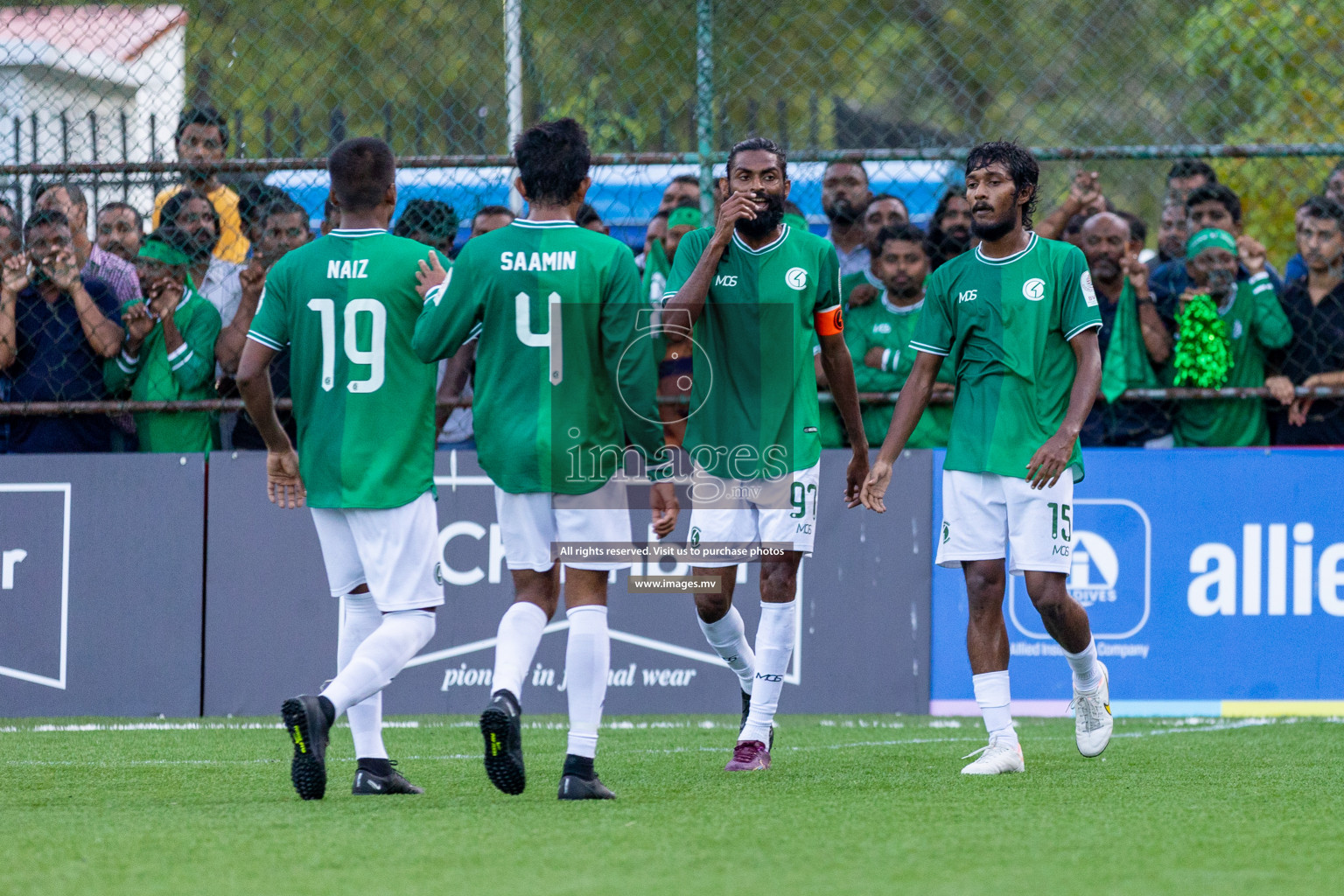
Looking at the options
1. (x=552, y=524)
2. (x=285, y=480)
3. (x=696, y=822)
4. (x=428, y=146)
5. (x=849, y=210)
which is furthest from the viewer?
(x=849, y=210)

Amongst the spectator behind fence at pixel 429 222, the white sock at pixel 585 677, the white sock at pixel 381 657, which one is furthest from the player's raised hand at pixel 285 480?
the spectator behind fence at pixel 429 222

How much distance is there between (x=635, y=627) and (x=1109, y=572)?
2452 millimetres

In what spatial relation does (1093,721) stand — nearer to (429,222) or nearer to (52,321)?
(429,222)

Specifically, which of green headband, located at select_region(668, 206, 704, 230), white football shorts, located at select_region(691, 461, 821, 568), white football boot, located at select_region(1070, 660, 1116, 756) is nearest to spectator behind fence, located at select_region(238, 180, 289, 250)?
green headband, located at select_region(668, 206, 704, 230)

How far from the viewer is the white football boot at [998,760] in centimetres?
587

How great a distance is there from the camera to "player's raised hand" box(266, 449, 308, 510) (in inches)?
216

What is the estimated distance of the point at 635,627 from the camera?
859cm

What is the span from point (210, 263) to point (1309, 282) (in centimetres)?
574

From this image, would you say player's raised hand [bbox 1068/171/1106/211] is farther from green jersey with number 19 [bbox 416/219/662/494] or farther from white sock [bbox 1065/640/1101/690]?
green jersey with number 19 [bbox 416/219/662/494]

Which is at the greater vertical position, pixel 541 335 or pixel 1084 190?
pixel 1084 190

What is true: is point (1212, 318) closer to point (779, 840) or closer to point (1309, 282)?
point (1309, 282)

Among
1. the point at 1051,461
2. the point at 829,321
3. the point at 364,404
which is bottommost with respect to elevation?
the point at 1051,461

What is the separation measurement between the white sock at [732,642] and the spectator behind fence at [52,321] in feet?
12.9

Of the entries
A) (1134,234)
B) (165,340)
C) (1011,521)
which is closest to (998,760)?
(1011,521)
